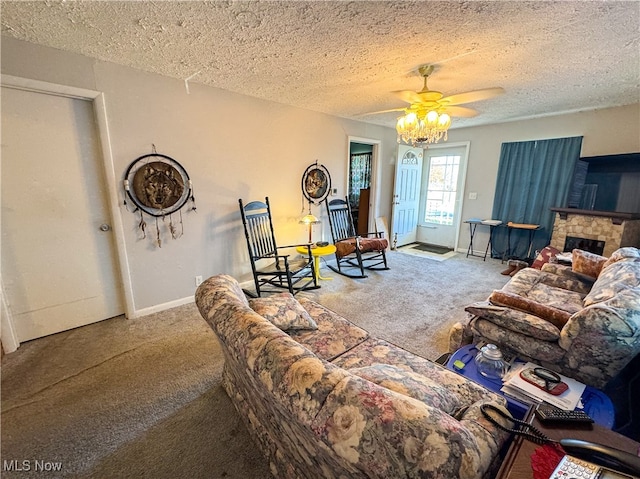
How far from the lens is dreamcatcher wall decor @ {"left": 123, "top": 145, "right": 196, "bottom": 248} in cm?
260

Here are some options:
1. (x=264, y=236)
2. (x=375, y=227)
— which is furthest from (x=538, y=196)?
(x=264, y=236)

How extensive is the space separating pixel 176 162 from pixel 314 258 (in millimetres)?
1991

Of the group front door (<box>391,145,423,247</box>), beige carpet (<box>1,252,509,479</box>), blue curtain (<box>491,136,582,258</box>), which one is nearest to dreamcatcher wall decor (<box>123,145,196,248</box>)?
beige carpet (<box>1,252,509,479</box>)

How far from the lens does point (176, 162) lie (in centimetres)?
279

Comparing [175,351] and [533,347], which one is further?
[175,351]

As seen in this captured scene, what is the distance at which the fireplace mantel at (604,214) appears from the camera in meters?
3.32

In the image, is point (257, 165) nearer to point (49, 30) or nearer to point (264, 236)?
point (264, 236)

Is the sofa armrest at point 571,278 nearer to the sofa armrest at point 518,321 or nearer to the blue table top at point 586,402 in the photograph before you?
the sofa armrest at point 518,321

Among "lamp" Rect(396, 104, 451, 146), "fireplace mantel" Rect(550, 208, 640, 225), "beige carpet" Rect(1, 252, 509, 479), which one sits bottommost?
"beige carpet" Rect(1, 252, 509, 479)

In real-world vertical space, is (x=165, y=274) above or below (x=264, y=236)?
below

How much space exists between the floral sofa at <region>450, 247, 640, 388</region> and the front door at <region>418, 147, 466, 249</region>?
3286mm

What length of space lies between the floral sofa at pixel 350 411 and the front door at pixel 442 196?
15.2ft

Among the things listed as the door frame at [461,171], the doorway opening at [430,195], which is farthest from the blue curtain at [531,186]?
the doorway opening at [430,195]

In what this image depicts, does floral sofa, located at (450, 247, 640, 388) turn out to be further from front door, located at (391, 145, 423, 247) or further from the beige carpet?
front door, located at (391, 145, 423, 247)
